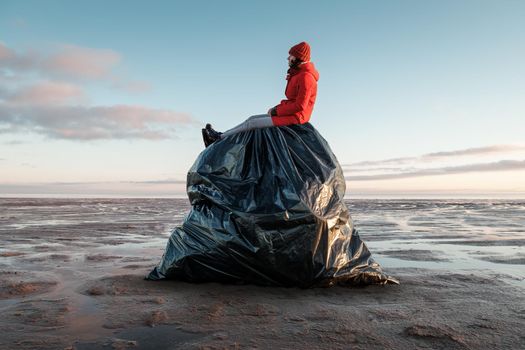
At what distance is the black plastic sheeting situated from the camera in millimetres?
3236

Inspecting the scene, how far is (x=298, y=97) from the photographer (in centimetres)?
368

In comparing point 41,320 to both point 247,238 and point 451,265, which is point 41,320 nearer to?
point 247,238

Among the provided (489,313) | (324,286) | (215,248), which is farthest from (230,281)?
(489,313)

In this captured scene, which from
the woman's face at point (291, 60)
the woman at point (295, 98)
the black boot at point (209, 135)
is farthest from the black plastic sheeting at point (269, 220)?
the woman's face at point (291, 60)

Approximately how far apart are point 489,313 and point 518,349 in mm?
607

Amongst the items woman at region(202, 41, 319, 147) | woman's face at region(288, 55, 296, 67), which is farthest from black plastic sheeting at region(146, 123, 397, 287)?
woman's face at region(288, 55, 296, 67)

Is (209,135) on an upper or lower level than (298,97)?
lower

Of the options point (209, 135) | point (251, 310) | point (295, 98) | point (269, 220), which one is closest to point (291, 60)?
point (295, 98)

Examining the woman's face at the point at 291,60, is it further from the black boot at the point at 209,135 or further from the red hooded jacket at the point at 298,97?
the black boot at the point at 209,135

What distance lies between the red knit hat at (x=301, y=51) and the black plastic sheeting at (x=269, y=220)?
60cm

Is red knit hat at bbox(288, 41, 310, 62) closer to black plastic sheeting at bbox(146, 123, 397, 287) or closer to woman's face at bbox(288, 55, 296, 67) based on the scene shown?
woman's face at bbox(288, 55, 296, 67)

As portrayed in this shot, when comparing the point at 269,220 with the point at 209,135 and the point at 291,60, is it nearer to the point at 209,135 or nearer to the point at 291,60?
the point at 209,135

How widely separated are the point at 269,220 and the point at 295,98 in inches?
44.6

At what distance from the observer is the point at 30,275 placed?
364 centimetres
